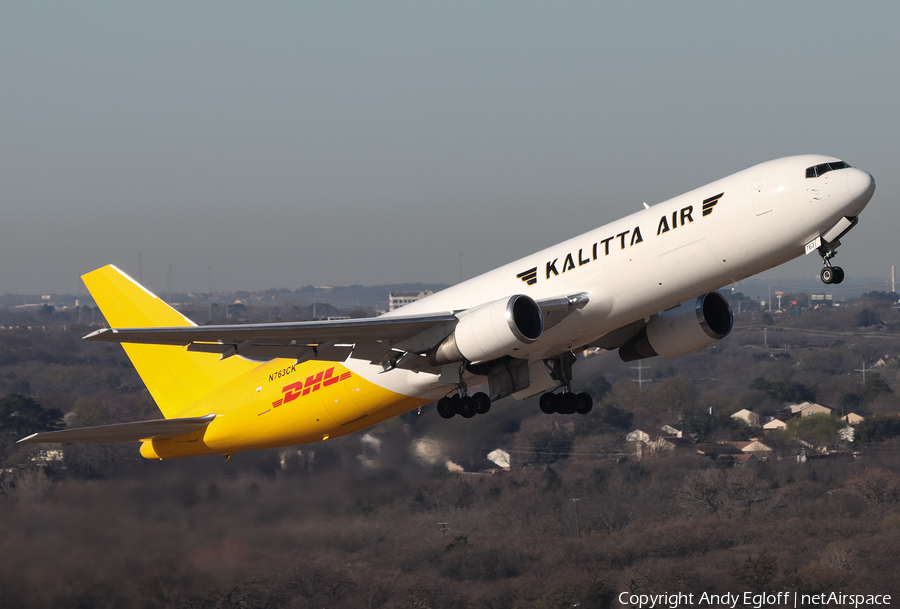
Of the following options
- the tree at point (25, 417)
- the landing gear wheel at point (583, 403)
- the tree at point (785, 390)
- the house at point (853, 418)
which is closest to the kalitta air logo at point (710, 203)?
the landing gear wheel at point (583, 403)

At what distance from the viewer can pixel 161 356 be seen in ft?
113

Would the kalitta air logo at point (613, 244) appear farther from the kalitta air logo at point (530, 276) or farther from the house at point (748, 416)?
the house at point (748, 416)

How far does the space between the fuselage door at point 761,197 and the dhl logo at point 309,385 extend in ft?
41.6

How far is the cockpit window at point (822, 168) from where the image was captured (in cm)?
2377

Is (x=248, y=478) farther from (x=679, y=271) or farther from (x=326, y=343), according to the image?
(x=679, y=271)

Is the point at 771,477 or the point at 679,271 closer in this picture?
the point at 679,271

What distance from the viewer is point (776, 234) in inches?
942

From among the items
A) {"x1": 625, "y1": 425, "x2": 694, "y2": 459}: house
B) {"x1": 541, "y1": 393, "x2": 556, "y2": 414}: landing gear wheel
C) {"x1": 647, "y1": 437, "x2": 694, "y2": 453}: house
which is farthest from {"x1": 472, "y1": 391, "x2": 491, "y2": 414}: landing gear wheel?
{"x1": 647, "y1": 437, "x2": 694, "y2": 453}: house

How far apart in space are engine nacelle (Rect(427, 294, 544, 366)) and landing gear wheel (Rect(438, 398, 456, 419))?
120 inches

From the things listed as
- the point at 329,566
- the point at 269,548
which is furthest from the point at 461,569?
the point at 269,548

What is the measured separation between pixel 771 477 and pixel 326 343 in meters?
63.9

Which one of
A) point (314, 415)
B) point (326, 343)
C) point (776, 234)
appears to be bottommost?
point (314, 415)

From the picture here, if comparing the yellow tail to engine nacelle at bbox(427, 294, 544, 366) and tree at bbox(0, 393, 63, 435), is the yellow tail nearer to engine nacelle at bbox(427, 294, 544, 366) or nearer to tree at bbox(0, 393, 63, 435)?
engine nacelle at bbox(427, 294, 544, 366)

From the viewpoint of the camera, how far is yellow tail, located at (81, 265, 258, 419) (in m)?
33.7
